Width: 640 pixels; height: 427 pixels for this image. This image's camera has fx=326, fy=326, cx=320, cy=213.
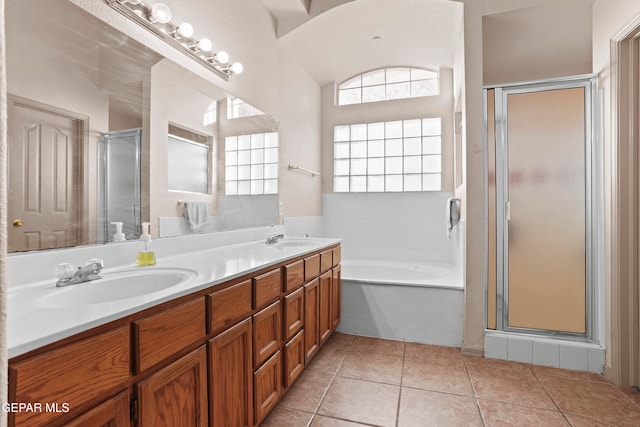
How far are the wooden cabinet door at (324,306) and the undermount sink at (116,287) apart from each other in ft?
3.73

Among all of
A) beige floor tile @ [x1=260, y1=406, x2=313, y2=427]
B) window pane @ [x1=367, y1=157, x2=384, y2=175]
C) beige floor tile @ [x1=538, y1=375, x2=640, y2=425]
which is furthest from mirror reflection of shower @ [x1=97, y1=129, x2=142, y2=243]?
window pane @ [x1=367, y1=157, x2=384, y2=175]

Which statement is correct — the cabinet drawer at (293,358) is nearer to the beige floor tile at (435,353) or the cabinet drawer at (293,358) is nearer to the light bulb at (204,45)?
the beige floor tile at (435,353)

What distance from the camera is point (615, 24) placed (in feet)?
6.27

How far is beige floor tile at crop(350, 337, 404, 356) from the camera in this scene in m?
2.43

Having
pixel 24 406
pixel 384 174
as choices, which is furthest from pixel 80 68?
pixel 384 174

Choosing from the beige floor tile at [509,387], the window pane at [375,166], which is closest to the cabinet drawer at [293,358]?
the beige floor tile at [509,387]

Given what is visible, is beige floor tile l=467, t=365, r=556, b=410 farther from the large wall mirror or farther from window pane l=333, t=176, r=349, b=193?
window pane l=333, t=176, r=349, b=193

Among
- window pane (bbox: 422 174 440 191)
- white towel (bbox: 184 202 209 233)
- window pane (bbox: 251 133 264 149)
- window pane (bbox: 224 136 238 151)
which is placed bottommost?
white towel (bbox: 184 202 209 233)

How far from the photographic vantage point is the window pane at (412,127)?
3.85 metres

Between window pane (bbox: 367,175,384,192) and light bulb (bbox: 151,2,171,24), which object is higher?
light bulb (bbox: 151,2,171,24)

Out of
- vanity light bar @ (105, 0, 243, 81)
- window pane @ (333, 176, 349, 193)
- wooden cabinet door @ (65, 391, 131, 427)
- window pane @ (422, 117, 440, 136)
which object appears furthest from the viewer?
window pane @ (333, 176, 349, 193)

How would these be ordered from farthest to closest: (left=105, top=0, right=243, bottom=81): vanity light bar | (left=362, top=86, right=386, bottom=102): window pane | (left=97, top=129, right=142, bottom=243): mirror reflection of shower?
(left=362, top=86, right=386, bottom=102): window pane
(left=105, top=0, right=243, bottom=81): vanity light bar
(left=97, top=129, right=142, bottom=243): mirror reflection of shower

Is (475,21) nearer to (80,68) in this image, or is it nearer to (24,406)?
(80,68)

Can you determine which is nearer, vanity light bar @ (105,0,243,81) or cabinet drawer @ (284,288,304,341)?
vanity light bar @ (105,0,243,81)
